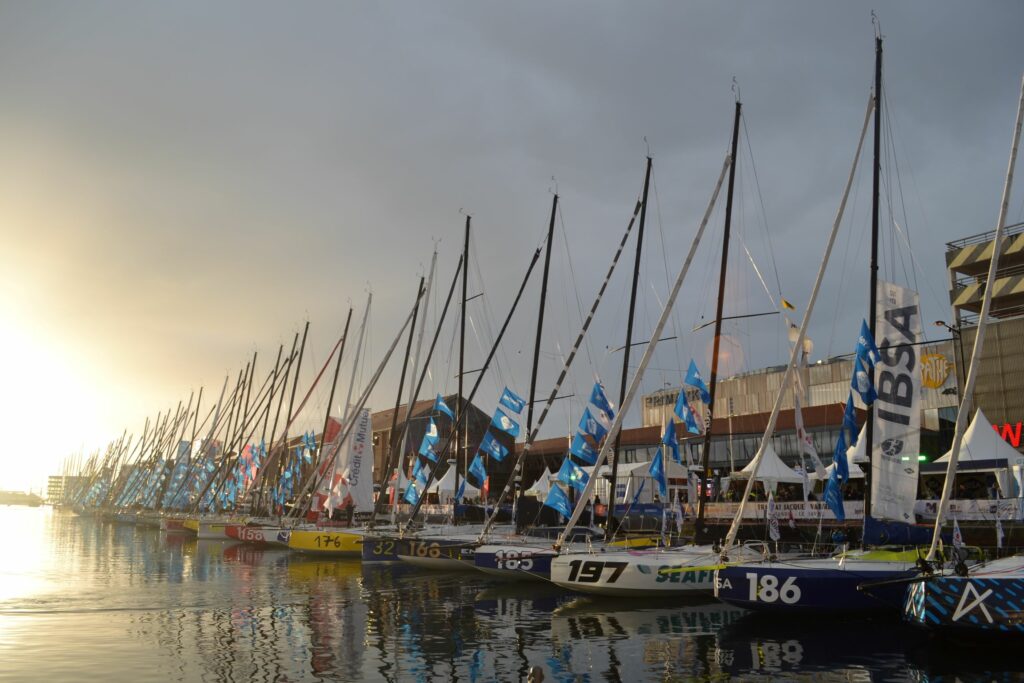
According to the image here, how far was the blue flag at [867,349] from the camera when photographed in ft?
73.4

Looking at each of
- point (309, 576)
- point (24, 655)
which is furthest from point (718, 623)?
point (309, 576)

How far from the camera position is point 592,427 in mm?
32688

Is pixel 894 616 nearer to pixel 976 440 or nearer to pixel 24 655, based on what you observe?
pixel 976 440

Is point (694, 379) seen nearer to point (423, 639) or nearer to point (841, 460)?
point (841, 460)

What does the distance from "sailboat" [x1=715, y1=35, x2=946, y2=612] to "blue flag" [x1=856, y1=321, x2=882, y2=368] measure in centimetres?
3

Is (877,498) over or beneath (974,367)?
beneath

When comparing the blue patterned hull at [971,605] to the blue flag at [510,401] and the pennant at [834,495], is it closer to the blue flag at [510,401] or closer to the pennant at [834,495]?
the pennant at [834,495]

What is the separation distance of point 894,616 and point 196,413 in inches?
3869

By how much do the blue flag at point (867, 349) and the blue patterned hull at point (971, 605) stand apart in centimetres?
712

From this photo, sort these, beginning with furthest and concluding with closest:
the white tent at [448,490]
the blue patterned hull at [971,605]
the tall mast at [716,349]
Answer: the white tent at [448,490]
the tall mast at [716,349]
the blue patterned hull at [971,605]

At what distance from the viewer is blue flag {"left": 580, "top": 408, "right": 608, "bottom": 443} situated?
32688mm

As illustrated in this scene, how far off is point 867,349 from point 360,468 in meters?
31.0

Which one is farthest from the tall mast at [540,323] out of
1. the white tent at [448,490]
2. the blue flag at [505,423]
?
the white tent at [448,490]

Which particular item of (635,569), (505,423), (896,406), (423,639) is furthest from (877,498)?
(505,423)
